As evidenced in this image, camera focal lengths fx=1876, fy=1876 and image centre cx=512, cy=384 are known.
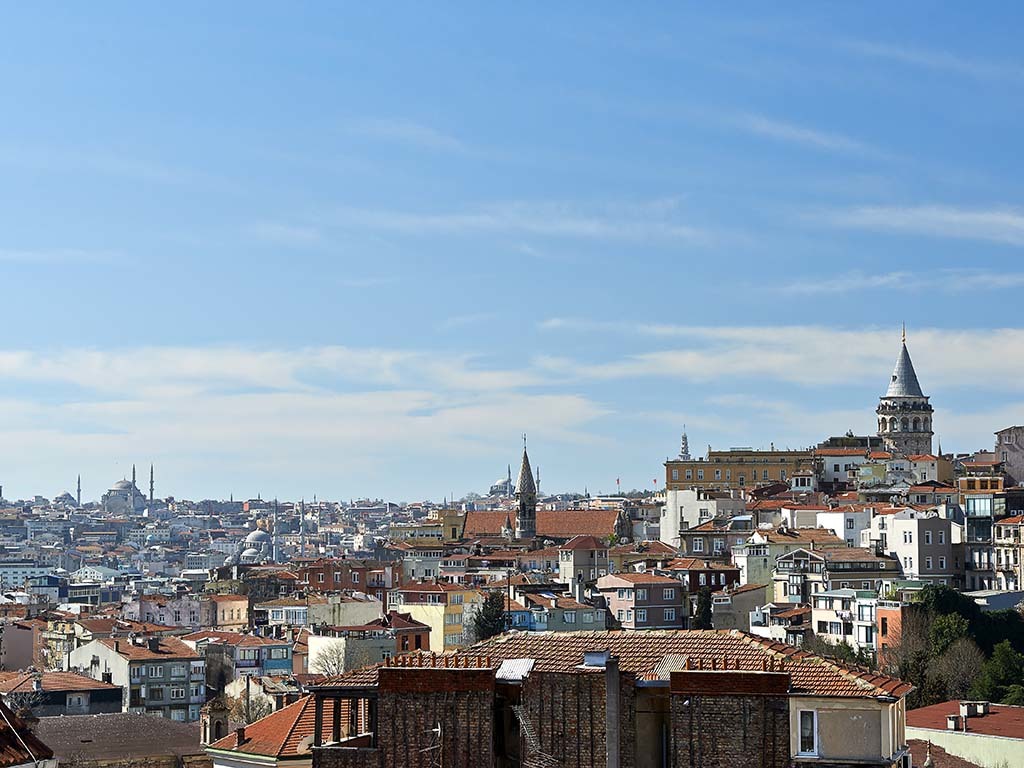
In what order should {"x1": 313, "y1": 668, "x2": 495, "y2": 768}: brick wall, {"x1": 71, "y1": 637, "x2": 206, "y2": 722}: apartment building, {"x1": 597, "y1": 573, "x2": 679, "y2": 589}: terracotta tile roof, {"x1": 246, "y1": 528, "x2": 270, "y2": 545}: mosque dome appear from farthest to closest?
{"x1": 246, "y1": 528, "x2": 270, "y2": 545}: mosque dome < {"x1": 597, "y1": 573, "x2": 679, "y2": 589}: terracotta tile roof < {"x1": 71, "y1": 637, "x2": 206, "y2": 722}: apartment building < {"x1": 313, "y1": 668, "x2": 495, "y2": 768}: brick wall

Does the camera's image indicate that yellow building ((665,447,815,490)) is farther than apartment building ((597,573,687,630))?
Yes

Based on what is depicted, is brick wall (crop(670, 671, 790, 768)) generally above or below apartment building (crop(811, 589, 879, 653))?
above

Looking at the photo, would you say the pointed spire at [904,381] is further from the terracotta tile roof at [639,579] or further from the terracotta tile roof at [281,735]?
the terracotta tile roof at [281,735]

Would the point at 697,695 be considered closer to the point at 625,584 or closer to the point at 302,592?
the point at 625,584

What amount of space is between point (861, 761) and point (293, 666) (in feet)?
145

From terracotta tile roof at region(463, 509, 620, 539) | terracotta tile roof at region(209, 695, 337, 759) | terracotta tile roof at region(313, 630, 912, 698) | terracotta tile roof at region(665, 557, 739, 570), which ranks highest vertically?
terracotta tile roof at region(463, 509, 620, 539)

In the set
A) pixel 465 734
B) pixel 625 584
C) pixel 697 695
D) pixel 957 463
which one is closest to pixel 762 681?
pixel 697 695

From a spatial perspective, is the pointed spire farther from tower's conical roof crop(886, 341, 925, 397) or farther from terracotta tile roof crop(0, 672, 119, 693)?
terracotta tile roof crop(0, 672, 119, 693)

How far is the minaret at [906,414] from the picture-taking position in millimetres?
104188

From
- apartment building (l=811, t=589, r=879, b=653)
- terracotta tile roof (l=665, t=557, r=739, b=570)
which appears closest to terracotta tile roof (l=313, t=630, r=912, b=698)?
apartment building (l=811, t=589, r=879, b=653)

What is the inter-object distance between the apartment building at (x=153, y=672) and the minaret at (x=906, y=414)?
185 ft

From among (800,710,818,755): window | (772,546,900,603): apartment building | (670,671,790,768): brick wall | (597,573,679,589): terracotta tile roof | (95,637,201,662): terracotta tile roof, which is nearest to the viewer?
(670,671,790,768): brick wall

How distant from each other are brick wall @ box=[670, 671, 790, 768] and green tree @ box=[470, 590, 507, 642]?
43.3m

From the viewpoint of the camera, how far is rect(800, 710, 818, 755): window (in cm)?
1195
